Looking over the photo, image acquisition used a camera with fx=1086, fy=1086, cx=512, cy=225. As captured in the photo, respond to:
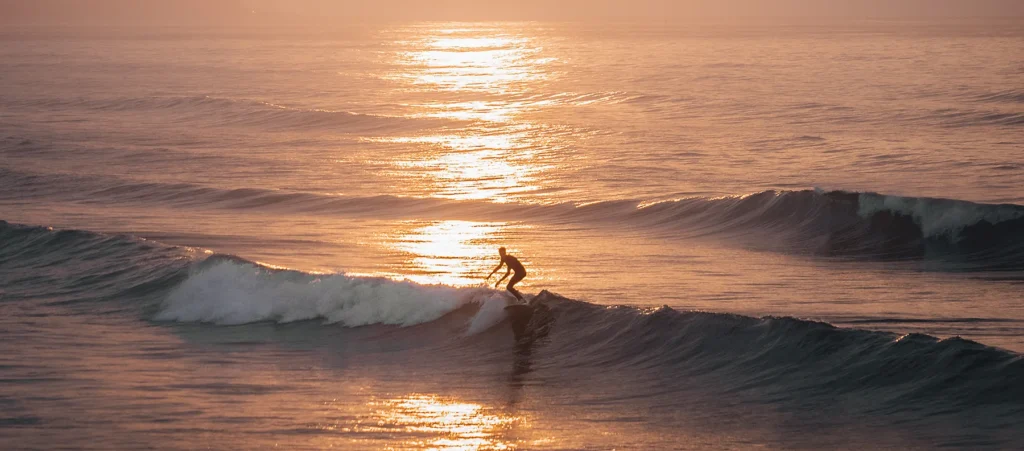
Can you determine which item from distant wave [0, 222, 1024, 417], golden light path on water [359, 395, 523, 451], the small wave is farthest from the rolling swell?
the small wave

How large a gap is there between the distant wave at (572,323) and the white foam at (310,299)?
0.03 meters

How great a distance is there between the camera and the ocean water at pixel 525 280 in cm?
1299

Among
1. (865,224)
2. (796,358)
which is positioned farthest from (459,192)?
(796,358)

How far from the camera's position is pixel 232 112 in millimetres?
56250

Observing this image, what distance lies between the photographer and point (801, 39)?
137m

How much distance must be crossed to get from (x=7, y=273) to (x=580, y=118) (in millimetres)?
33964

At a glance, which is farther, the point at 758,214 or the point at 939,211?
the point at 758,214

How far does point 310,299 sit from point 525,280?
404 centimetres

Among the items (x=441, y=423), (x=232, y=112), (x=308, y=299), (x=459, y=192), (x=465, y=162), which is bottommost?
(x=441, y=423)

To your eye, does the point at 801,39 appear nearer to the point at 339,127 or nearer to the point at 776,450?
the point at 339,127

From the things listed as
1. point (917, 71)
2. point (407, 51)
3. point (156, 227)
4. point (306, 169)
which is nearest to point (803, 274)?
point (156, 227)

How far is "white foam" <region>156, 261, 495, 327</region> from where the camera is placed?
1834 cm

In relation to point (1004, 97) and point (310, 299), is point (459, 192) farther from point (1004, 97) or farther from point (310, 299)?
point (1004, 97)

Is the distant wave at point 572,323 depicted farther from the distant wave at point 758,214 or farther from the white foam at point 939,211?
the white foam at point 939,211
